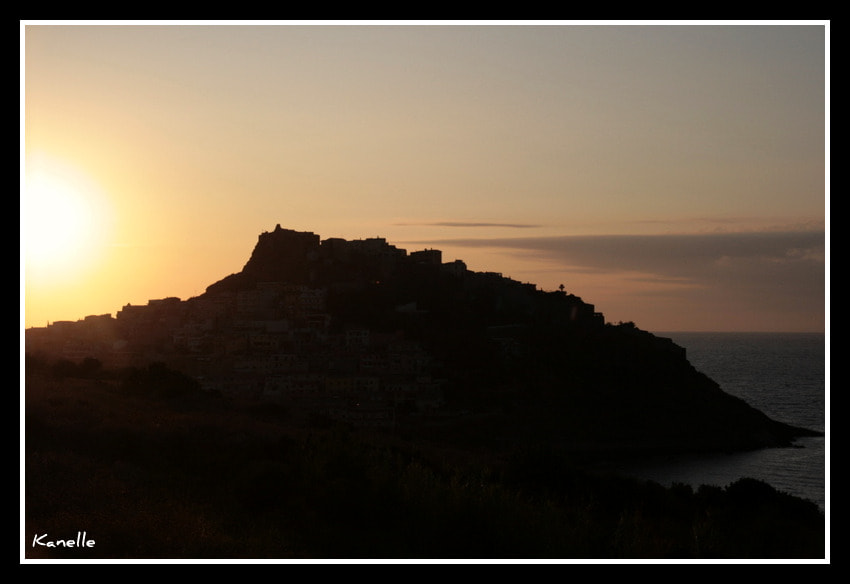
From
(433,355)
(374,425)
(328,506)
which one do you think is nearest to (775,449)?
(433,355)

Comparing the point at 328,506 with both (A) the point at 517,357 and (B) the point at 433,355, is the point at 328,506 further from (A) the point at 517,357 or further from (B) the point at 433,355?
(A) the point at 517,357

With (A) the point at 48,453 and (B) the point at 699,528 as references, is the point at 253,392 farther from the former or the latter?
(B) the point at 699,528

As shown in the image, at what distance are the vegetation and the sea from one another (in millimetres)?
1879

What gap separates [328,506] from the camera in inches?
364

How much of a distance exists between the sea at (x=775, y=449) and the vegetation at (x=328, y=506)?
1.88 metres

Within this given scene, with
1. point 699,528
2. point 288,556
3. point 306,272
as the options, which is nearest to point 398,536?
point 288,556

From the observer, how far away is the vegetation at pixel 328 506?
25.9 ft

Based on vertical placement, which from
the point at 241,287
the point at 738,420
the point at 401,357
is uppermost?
the point at 241,287

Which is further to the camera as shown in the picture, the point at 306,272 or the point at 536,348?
the point at 306,272

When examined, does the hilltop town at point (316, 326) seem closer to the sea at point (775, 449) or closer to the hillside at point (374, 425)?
the hillside at point (374, 425)

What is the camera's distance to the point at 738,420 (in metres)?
57.1

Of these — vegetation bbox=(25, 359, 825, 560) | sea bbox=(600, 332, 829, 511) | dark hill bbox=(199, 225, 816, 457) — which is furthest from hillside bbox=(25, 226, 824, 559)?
sea bbox=(600, 332, 829, 511)

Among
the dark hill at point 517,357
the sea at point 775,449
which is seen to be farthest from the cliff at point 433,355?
the sea at point 775,449
